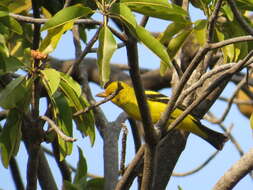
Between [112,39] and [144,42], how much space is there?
0.14m

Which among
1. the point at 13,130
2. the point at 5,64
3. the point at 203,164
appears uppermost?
the point at 5,64

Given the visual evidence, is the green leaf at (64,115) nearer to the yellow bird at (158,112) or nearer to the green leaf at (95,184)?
the green leaf at (95,184)

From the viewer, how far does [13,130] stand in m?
3.17

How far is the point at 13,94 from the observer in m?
2.95

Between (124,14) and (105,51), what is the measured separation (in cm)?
19

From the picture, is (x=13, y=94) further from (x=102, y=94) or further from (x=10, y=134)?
(x=102, y=94)

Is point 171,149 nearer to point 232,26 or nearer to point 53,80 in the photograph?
point 232,26

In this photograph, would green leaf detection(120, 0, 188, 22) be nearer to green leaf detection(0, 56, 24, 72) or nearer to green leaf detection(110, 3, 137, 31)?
green leaf detection(110, 3, 137, 31)

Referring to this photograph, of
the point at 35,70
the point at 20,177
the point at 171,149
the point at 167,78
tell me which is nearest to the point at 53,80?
the point at 35,70

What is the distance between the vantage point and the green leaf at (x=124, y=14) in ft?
8.11

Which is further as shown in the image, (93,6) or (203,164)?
(203,164)

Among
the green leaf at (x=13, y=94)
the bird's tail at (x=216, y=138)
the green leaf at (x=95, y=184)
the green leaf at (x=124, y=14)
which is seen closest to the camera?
the green leaf at (x=124, y=14)

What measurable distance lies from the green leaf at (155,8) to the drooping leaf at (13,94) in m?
0.68

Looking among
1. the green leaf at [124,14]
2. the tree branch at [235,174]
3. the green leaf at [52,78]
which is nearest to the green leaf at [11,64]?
the green leaf at [52,78]
